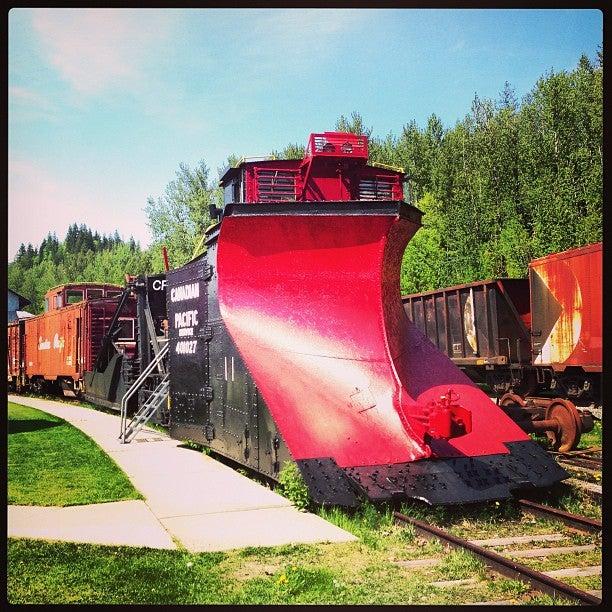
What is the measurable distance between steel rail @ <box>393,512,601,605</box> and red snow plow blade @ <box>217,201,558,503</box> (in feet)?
2.67

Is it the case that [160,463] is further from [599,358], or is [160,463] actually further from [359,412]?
[599,358]

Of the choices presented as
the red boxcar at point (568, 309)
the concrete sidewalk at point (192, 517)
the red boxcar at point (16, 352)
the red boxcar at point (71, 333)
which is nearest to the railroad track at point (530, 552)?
the concrete sidewalk at point (192, 517)

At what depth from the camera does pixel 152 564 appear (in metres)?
5.14

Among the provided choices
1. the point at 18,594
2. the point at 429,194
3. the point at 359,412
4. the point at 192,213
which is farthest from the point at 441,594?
the point at 192,213

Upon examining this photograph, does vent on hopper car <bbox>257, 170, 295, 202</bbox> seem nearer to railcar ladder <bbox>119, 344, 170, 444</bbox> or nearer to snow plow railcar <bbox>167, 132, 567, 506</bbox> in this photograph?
snow plow railcar <bbox>167, 132, 567, 506</bbox>

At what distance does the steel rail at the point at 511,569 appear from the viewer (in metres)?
4.51

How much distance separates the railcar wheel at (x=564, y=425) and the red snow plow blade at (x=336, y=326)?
368 cm

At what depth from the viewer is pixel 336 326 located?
7270mm

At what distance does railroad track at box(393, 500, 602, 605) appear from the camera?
183 inches

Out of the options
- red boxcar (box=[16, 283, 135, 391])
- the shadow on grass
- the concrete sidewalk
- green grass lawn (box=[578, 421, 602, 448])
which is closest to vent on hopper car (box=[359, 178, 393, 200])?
the concrete sidewalk

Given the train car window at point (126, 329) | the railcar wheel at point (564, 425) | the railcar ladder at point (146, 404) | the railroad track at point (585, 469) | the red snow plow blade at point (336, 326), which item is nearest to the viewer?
the red snow plow blade at point (336, 326)

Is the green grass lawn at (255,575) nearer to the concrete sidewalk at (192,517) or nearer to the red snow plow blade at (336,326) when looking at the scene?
the concrete sidewalk at (192,517)

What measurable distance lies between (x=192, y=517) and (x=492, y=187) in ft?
37.6

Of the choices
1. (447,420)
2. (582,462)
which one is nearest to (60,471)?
(447,420)
